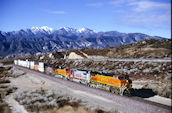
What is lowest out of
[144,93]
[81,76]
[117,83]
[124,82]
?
[144,93]

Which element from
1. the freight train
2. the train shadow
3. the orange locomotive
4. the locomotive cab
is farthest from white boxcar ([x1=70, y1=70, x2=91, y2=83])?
the train shadow

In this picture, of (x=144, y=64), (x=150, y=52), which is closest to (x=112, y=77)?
(x=144, y=64)

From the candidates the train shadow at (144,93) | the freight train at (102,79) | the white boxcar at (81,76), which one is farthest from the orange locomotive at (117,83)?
→ the white boxcar at (81,76)

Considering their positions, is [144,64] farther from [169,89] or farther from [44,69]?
[44,69]

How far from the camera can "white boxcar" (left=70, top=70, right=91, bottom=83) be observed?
33.2 meters

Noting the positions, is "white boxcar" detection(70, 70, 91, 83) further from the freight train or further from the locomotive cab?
the locomotive cab

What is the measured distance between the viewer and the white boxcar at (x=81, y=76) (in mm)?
33225

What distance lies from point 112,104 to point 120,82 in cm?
434

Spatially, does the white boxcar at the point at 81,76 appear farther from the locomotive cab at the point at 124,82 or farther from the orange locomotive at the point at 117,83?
the locomotive cab at the point at 124,82

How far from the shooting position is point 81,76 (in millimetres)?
35344

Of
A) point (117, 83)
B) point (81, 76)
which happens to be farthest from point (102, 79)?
point (81, 76)

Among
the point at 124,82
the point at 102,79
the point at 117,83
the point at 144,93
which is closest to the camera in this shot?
the point at 124,82

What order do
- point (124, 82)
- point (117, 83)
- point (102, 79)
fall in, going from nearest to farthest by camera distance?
point (124, 82) → point (117, 83) → point (102, 79)

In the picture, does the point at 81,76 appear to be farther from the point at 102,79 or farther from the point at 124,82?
the point at 124,82
